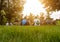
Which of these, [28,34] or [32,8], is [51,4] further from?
[28,34]

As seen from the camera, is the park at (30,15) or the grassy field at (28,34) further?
the park at (30,15)

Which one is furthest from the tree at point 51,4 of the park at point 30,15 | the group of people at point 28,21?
the group of people at point 28,21

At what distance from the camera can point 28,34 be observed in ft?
8.41

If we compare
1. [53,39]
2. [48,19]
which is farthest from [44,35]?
[48,19]

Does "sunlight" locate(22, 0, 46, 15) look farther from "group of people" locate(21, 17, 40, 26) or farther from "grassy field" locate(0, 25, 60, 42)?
"grassy field" locate(0, 25, 60, 42)

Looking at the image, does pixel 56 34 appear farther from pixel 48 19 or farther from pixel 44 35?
pixel 48 19

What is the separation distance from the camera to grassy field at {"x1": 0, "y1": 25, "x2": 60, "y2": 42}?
2502 millimetres

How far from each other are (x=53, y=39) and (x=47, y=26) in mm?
296

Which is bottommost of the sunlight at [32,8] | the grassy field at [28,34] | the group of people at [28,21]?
the grassy field at [28,34]

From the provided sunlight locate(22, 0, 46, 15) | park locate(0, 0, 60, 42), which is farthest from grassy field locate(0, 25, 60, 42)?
sunlight locate(22, 0, 46, 15)

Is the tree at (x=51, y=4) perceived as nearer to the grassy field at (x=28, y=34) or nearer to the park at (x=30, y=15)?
the park at (x=30, y=15)

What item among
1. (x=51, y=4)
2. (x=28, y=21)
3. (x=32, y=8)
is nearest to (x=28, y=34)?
(x=28, y=21)

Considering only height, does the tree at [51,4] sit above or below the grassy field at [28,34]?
above

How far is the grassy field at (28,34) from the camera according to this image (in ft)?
8.21
